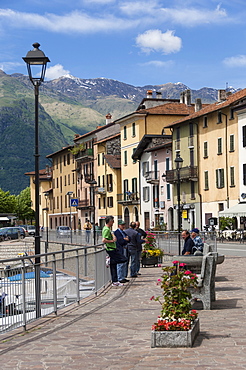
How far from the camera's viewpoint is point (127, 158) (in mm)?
83000

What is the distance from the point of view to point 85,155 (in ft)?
316

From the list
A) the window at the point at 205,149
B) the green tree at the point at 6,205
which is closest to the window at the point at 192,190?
the window at the point at 205,149

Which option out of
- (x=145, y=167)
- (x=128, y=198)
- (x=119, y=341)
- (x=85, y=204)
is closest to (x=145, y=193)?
(x=145, y=167)

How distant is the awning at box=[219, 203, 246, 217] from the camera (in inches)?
2082

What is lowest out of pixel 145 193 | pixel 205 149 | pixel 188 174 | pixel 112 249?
pixel 112 249

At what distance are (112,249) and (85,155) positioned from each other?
3128 inches

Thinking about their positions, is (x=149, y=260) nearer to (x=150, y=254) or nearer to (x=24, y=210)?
(x=150, y=254)

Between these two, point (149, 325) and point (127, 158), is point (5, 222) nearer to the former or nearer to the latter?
point (127, 158)

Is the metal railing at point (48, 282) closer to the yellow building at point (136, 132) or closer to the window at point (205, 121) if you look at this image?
the window at point (205, 121)

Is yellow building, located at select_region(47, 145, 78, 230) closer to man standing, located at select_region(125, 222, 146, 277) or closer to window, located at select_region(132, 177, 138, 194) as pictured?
window, located at select_region(132, 177, 138, 194)

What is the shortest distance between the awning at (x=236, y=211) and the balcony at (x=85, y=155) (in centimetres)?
4122

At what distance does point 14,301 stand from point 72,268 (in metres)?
3.46

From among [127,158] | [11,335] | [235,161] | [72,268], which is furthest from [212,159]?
[11,335]

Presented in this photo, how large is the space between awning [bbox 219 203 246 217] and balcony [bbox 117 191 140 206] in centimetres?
2446
